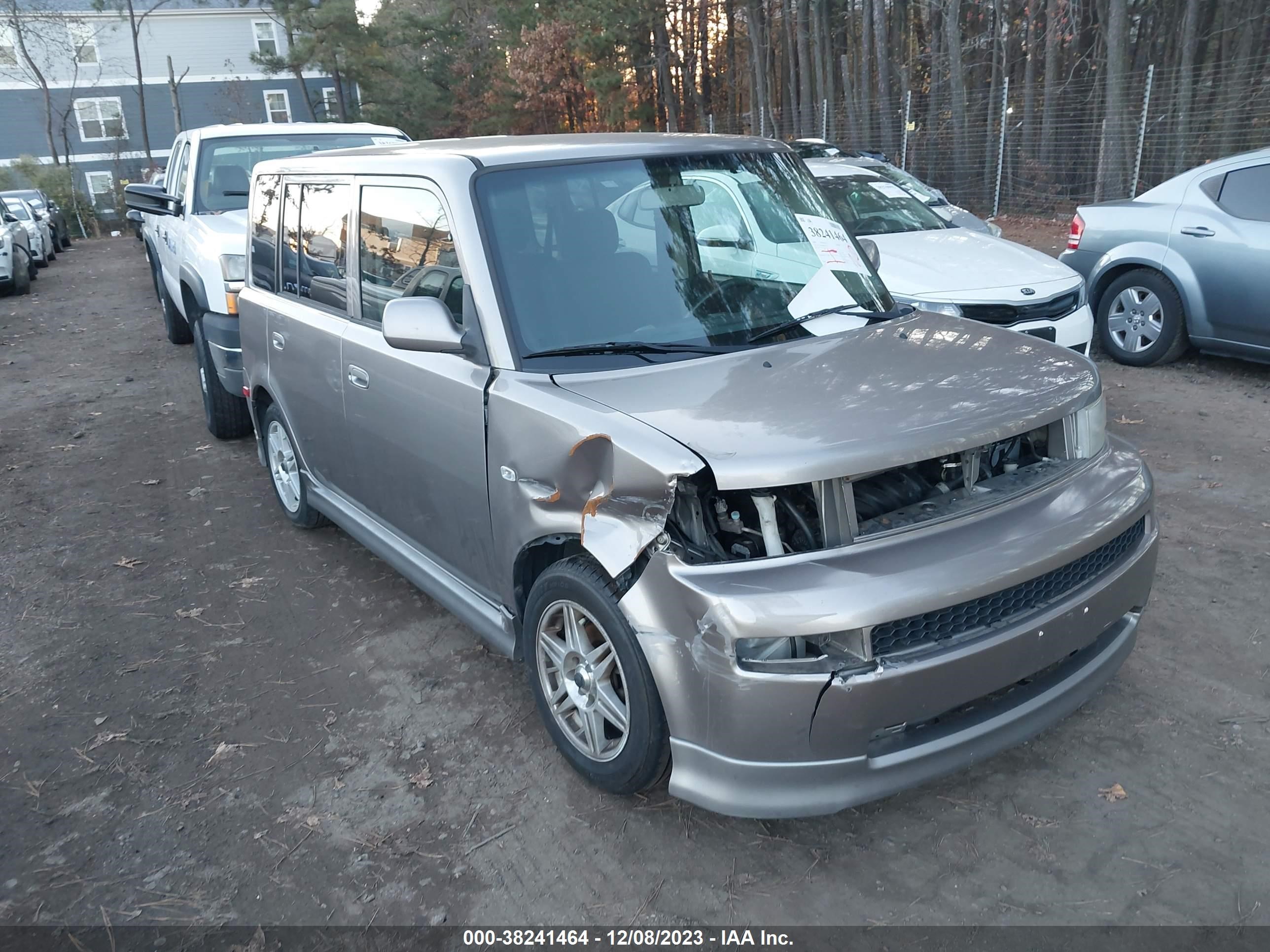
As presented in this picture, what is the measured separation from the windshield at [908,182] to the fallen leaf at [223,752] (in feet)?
26.5

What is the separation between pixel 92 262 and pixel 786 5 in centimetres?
1950

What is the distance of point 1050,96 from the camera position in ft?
60.0

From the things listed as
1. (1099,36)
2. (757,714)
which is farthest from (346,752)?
(1099,36)

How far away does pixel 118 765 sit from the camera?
3561mm

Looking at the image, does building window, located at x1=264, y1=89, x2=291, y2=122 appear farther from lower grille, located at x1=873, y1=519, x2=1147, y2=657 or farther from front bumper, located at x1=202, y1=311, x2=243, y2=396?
lower grille, located at x1=873, y1=519, x2=1147, y2=657

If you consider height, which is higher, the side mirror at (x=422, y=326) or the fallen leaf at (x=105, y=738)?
the side mirror at (x=422, y=326)

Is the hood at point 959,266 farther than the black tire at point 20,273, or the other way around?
the black tire at point 20,273

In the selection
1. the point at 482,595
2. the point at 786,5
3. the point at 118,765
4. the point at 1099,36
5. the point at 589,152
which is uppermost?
the point at 786,5

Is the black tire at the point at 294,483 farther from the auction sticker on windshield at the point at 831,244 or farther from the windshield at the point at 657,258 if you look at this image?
the auction sticker on windshield at the point at 831,244

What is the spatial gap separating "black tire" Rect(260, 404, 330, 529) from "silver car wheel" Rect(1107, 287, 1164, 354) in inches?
254

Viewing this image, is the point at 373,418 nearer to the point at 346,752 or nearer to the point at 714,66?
the point at 346,752

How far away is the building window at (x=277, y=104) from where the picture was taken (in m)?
44.5

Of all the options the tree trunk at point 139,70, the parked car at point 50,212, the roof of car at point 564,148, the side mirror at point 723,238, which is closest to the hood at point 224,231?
the roof of car at point 564,148

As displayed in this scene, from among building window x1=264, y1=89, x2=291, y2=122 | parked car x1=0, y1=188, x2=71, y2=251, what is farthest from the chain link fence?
building window x1=264, y1=89, x2=291, y2=122
